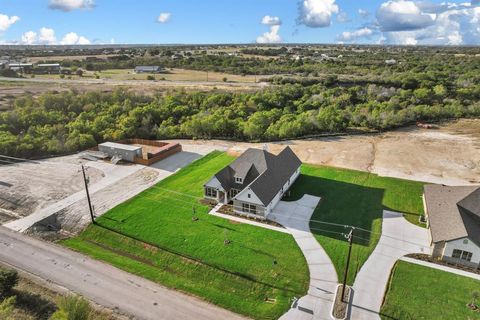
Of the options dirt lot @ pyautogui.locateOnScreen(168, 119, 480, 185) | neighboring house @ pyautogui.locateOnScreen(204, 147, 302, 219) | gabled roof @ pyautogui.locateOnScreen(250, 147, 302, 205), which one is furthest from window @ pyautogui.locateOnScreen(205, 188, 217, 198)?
dirt lot @ pyautogui.locateOnScreen(168, 119, 480, 185)

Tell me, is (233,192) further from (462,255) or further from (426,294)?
(462,255)

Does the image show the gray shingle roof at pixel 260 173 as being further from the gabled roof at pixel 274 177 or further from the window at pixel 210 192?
the window at pixel 210 192

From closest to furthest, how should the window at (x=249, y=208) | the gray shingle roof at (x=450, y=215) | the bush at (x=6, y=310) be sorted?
the bush at (x=6, y=310), the gray shingle roof at (x=450, y=215), the window at (x=249, y=208)

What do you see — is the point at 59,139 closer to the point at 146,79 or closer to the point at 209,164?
the point at 209,164

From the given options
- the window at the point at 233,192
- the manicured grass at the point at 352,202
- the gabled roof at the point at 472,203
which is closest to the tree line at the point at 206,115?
the manicured grass at the point at 352,202

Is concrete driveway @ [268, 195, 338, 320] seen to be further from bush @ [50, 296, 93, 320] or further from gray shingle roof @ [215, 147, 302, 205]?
bush @ [50, 296, 93, 320]

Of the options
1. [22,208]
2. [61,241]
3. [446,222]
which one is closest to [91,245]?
[61,241]
